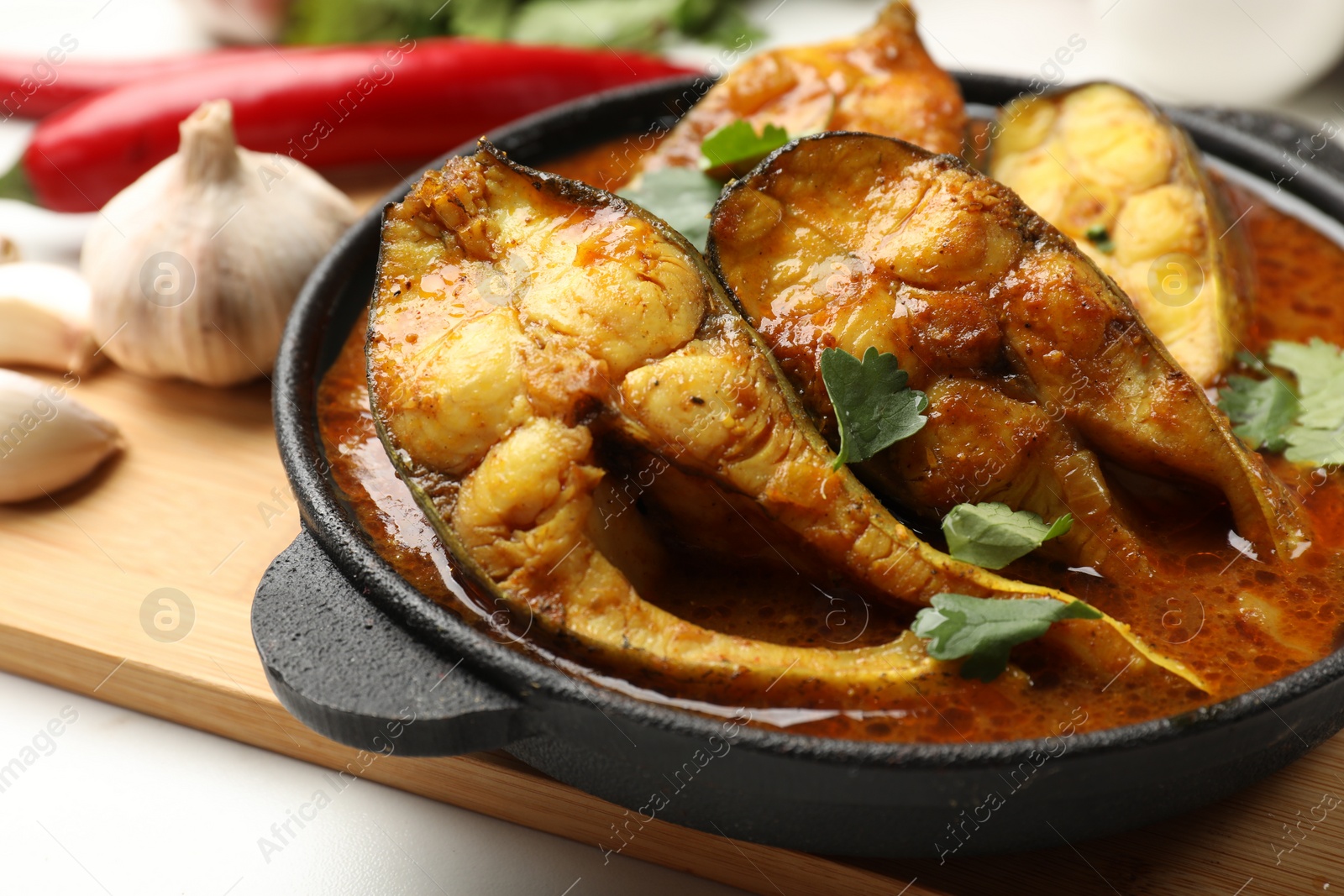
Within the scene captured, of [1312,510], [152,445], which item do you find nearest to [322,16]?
[152,445]

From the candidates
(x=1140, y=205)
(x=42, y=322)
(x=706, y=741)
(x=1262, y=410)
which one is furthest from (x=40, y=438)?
(x=1262, y=410)

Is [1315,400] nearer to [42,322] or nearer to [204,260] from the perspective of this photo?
[204,260]

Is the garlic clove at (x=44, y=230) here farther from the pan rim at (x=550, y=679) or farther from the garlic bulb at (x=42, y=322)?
the pan rim at (x=550, y=679)

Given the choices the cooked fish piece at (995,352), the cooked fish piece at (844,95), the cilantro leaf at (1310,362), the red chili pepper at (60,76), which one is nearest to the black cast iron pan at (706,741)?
the cooked fish piece at (995,352)

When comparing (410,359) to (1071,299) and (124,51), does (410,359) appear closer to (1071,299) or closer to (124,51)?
(1071,299)

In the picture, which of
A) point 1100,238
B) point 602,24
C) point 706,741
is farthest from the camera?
point 602,24

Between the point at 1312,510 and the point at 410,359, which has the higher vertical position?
the point at 410,359
